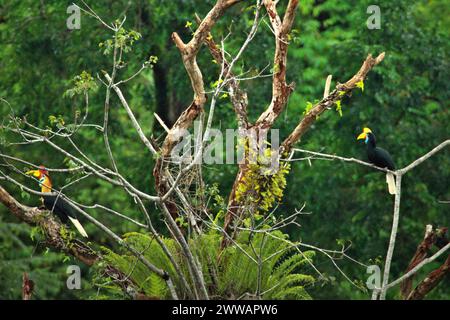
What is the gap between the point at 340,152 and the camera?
1498 cm

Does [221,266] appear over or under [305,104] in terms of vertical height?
under

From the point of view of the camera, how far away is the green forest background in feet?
46.6

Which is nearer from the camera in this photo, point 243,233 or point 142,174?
point 243,233

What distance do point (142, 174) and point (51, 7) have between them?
9.06 feet

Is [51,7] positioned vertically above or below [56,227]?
above

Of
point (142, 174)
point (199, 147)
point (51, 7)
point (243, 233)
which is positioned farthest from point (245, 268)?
point (51, 7)

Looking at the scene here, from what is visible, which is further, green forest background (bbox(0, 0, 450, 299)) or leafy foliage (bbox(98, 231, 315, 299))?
green forest background (bbox(0, 0, 450, 299))

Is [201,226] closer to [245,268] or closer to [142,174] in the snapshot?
[245,268]

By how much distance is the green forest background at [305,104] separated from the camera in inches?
559

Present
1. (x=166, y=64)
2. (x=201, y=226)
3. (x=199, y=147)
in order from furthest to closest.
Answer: (x=166, y=64)
(x=201, y=226)
(x=199, y=147)

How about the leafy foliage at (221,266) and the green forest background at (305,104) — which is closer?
the leafy foliage at (221,266)

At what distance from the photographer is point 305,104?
49.0 ft

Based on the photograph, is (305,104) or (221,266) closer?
(221,266)

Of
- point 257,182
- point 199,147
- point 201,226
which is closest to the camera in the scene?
point 199,147
